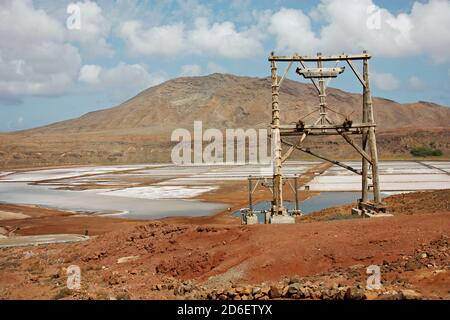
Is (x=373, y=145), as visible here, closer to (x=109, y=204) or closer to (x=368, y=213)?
(x=368, y=213)

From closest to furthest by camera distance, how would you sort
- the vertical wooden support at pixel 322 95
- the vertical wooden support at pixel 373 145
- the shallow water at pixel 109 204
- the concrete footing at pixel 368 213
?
the concrete footing at pixel 368 213, the vertical wooden support at pixel 373 145, the vertical wooden support at pixel 322 95, the shallow water at pixel 109 204

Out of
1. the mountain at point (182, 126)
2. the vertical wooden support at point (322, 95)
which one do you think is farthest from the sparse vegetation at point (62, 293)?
the mountain at point (182, 126)

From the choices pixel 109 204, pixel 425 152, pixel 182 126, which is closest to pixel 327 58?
pixel 109 204

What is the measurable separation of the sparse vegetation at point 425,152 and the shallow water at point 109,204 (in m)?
72.0

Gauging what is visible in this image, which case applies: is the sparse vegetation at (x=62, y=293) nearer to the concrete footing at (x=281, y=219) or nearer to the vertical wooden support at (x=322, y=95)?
the concrete footing at (x=281, y=219)

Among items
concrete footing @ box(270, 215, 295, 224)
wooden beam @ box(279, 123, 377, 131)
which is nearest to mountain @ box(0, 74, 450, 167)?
wooden beam @ box(279, 123, 377, 131)

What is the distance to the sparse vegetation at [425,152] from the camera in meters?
95.1

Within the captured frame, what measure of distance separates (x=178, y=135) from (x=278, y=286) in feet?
421

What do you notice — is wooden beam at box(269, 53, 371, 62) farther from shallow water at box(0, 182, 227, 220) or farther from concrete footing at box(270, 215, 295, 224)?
shallow water at box(0, 182, 227, 220)

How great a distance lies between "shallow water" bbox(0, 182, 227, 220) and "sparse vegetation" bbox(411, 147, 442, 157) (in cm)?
7196

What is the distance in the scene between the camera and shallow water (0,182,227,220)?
3162 centimetres

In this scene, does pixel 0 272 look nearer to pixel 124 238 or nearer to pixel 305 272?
pixel 124 238
